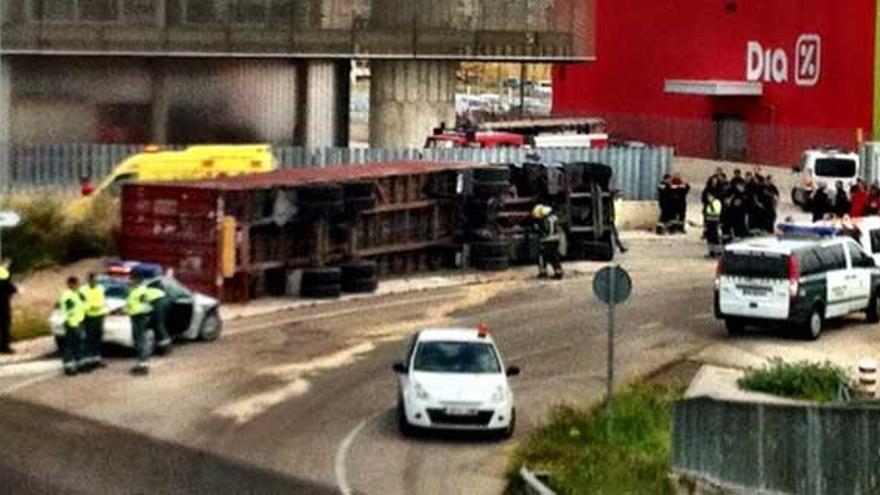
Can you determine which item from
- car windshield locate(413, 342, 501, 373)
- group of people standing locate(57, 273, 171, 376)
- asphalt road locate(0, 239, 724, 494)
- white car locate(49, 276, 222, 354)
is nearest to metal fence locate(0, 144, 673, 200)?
asphalt road locate(0, 239, 724, 494)

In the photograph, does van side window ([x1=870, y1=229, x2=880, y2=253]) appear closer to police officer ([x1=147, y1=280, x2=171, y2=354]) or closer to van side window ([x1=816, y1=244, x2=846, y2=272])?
→ van side window ([x1=816, y1=244, x2=846, y2=272])

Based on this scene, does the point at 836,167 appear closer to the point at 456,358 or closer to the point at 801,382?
the point at 801,382

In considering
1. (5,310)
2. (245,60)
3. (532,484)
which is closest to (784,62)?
(245,60)

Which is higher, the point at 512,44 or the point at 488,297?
the point at 512,44

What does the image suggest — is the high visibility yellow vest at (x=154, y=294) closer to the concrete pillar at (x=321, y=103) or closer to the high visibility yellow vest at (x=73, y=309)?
the high visibility yellow vest at (x=73, y=309)

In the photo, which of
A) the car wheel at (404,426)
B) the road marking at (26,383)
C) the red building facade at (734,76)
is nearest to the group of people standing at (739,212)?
the road marking at (26,383)

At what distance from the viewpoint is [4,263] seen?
35438 millimetres

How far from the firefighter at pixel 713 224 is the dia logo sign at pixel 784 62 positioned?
75.4 feet

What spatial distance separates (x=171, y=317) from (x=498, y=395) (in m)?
7.47

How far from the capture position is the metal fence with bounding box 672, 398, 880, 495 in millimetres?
19047

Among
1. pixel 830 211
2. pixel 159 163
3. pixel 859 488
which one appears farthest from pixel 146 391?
pixel 830 211

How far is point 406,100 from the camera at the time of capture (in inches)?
2445

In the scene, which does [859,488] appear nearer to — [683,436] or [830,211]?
[683,436]

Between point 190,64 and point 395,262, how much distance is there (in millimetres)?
17264
